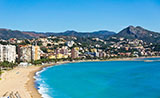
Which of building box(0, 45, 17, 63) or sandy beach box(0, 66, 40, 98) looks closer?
sandy beach box(0, 66, 40, 98)

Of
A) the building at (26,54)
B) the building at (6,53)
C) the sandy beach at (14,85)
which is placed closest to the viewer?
the sandy beach at (14,85)

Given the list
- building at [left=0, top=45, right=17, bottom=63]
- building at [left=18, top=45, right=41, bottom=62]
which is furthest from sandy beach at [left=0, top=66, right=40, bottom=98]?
building at [left=18, top=45, right=41, bottom=62]

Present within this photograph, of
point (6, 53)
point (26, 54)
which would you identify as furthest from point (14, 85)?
point (26, 54)

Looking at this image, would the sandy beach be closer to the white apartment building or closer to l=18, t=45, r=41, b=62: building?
the white apartment building

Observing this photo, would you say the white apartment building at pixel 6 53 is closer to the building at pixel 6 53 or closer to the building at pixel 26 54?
the building at pixel 6 53

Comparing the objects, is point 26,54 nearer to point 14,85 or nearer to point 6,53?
point 6,53

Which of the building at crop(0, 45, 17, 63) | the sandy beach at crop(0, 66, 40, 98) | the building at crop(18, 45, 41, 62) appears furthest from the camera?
the building at crop(18, 45, 41, 62)

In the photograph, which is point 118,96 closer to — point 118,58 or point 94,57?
point 94,57

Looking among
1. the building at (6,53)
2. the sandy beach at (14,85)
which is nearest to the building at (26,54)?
the building at (6,53)

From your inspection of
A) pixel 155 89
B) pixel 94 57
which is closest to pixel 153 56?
pixel 94 57

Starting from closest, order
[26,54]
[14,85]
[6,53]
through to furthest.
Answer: [14,85]
[6,53]
[26,54]

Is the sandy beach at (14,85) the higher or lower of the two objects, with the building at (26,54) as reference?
lower

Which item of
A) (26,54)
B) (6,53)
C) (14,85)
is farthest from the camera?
(26,54)
